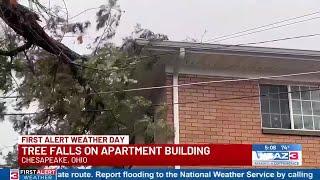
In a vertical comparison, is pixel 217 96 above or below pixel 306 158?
above

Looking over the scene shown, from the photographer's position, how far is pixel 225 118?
1412cm

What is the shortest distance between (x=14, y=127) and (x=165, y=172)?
26.8 ft

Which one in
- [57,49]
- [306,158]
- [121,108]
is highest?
[57,49]

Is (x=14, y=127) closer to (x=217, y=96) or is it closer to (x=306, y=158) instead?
(x=217, y=96)

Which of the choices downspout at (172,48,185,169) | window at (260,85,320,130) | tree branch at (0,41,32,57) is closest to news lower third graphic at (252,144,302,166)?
downspout at (172,48,185,169)

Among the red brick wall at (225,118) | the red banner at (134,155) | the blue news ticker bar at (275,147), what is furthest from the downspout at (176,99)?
the blue news ticker bar at (275,147)

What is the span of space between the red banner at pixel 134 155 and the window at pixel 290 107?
3.84m

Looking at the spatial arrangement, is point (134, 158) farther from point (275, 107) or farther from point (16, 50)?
point (275, 107)

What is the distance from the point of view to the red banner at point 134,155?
408 inches

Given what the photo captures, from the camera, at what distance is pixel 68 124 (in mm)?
14492

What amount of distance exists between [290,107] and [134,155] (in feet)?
17.2

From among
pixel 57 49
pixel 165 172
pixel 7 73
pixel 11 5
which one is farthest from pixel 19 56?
pixel 165 172

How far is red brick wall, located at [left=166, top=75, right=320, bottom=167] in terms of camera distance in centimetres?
1393

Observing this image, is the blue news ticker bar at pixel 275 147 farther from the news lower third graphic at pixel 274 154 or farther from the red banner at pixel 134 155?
the red banner at pixel 134 155
